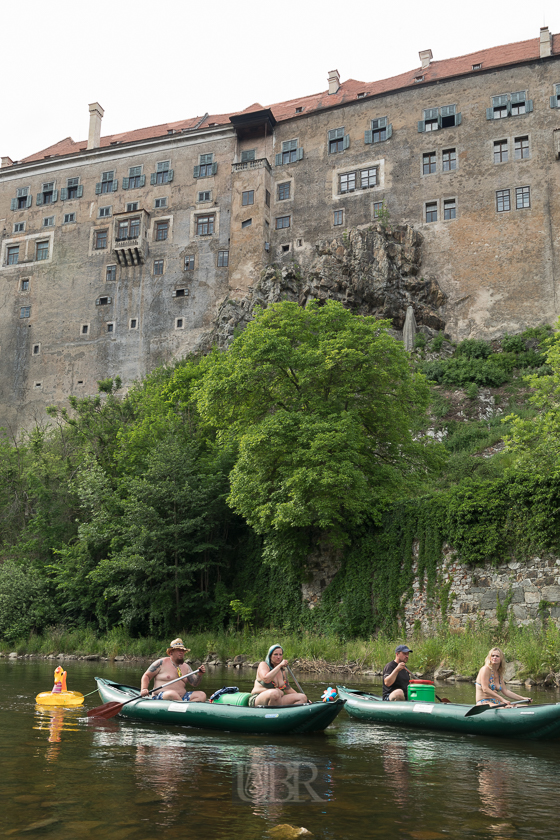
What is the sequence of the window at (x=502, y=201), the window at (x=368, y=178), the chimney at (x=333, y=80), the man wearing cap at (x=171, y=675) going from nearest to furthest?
the man wearing cap at (x=171, y=675) → the window at (x=502, y=201) → the window at (x=368, y=178) → the chimney at (x=333, y=80)

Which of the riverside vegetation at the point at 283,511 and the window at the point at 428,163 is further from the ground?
the window at the point at 428,163

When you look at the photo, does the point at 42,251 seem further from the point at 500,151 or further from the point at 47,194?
the point at 500,151

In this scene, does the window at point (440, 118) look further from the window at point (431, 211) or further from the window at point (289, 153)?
the window at point (289, 153)

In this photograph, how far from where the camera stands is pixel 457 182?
156ft

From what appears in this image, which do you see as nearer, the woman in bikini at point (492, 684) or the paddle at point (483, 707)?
the paddle at point (483, 707)

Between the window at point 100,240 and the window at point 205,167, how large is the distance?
8.25m

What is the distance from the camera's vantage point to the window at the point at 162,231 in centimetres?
5512

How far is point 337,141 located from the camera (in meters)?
51.6

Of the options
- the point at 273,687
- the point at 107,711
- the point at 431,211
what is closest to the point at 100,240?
the point at 431,211

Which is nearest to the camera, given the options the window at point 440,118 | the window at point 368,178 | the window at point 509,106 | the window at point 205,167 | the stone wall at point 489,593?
the stone wall at point 489,593

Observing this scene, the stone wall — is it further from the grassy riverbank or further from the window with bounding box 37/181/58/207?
the window with bounding box 37/181/58/207

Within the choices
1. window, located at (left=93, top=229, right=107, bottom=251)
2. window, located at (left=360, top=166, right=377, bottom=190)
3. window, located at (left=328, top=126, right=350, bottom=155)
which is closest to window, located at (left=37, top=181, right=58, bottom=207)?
window, located at (left=93, top=229, right=107, bottom=251)

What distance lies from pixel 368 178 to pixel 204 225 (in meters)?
12.1

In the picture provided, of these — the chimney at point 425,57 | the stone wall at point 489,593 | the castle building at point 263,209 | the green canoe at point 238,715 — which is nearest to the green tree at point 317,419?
the stone wall at point 489,593
